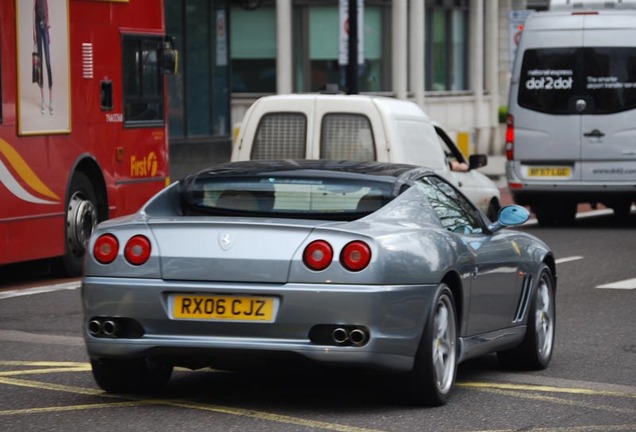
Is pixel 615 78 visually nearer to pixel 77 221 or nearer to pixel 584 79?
pixel 584 79

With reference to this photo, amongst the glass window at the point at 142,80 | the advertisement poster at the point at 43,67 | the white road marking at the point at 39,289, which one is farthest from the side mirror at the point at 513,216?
the glass window at the point at 142,80

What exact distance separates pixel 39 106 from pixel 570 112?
969 centimetres

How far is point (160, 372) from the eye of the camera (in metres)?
9.01

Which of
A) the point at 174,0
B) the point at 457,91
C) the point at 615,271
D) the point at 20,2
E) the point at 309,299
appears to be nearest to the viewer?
the point at 309,299

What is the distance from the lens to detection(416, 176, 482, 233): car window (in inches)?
360

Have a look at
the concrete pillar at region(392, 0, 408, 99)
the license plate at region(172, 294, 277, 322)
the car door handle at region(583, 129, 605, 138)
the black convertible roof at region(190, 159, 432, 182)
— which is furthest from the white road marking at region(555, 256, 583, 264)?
the concrete pillar at region(392, 0, 408, 99)

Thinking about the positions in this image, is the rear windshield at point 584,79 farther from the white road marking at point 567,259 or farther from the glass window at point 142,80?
the glass window at point 142,80

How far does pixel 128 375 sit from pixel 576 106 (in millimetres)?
15495

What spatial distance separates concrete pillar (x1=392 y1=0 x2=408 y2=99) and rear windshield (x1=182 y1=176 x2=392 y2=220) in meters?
30.4

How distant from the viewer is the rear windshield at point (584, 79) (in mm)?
23438

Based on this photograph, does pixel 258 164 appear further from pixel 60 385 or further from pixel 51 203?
pixel 51 203

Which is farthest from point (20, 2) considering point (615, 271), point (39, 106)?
point (615, 271)

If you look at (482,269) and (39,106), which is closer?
(482,269)

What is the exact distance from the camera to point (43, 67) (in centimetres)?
1577
